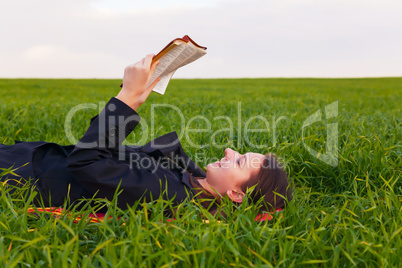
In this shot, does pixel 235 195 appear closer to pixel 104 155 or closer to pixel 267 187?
pixel 267 187

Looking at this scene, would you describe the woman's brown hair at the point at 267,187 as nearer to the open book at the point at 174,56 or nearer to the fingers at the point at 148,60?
the open book at the point at 174,56

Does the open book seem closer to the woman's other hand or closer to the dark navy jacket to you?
the woman's other hand

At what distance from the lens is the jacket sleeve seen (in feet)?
7.16

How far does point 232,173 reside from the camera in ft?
8.20

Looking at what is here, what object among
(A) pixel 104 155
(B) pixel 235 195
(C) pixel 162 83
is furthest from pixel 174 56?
(B) pixel 235 195

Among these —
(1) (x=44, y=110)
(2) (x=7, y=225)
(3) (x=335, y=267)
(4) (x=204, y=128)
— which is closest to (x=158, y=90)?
(2) (x=7, y=225)

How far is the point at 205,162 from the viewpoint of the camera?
12.3 feet

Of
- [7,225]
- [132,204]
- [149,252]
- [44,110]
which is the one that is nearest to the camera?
[149,252]

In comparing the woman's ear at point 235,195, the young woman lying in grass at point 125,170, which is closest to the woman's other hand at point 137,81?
the young woman lying in grass at point 125,170

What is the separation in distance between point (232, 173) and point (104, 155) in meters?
0.87

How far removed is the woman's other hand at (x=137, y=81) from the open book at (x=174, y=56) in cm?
4

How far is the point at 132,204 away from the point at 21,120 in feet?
12.7

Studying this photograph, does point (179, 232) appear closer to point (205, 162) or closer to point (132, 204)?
point (132, 204)

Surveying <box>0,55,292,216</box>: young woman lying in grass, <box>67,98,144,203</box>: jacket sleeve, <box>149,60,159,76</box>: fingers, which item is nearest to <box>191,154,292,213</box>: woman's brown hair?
<box>0,55,292,216</box>: young woman lying in grass
